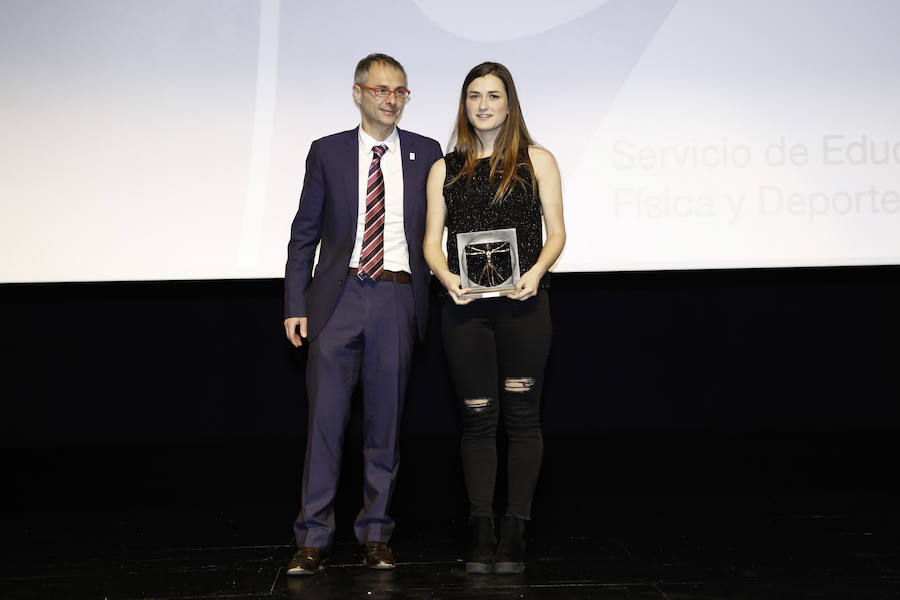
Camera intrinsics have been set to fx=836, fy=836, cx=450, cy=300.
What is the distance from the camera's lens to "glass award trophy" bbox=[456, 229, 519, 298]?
7.28 ft

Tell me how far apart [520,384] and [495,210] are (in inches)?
18.9

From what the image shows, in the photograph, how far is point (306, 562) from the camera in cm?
226

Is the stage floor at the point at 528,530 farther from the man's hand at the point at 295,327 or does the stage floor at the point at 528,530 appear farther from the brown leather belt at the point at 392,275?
the brown leather belt at the point at 392,275

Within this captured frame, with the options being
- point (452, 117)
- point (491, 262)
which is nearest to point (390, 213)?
point (491, 262)

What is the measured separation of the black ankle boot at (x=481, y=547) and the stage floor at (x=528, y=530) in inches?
1.8

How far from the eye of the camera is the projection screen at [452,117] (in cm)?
334

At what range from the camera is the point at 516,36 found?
3381 millimetres

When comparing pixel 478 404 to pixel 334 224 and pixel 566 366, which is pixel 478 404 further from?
pixel 566 366

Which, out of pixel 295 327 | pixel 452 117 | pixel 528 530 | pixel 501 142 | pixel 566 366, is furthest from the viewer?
pixel 566 366

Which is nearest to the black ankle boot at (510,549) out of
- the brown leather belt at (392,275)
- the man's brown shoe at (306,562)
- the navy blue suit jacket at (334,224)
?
the man's brown shoe at (306,562)

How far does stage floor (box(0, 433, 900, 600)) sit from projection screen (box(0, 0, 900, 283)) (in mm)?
852

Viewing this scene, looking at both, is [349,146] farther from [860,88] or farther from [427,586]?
[860,88]

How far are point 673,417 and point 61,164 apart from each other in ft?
9.31

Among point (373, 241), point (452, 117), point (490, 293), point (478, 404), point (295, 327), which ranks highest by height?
point (452, 117)
